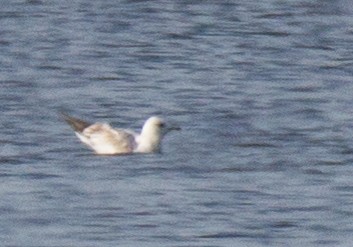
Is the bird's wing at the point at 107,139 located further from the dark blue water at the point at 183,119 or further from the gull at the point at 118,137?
the dark blue water at the point at 183,119

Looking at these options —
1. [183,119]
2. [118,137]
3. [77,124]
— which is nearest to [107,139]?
[118,137]

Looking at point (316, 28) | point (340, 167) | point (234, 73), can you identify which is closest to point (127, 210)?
point (340, 167)

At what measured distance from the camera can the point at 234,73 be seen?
67.8 feet

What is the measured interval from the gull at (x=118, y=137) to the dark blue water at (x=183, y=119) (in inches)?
4.8

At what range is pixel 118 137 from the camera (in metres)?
17.3

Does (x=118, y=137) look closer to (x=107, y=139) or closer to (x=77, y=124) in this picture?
(x=107, y=139)

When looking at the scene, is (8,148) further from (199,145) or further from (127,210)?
(127,210)

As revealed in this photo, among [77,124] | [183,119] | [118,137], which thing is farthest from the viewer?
[183,119]

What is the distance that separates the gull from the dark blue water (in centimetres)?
12

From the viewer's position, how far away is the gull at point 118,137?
17.3m

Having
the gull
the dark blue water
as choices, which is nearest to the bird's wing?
the gull

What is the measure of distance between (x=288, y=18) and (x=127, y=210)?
996cm

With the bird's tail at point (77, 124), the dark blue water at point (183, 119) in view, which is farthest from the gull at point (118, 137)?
the dark blue water at point (183, 119)

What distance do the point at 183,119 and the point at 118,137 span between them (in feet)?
4.16
